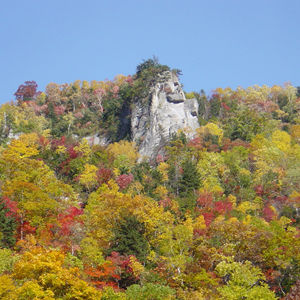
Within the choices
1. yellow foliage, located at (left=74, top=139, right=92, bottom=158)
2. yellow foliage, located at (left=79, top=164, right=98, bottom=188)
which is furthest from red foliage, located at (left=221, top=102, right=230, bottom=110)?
yellow foliage, located at (left=79, top=164, right=98, bottom=188)

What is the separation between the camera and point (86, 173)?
5009 centimetres

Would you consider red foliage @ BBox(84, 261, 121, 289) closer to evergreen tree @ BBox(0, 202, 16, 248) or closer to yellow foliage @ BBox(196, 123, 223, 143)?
evergreen tree @ BBox(0, 202, 16, 248)

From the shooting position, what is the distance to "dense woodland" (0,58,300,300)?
27016 millimetres

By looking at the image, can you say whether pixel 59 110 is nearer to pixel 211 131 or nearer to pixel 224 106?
pixel 224 106

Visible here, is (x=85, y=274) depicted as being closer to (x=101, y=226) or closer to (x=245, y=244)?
(x=101, y=226)

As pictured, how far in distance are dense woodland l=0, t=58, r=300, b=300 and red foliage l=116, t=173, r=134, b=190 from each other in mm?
139

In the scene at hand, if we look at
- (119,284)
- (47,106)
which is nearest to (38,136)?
(47,106)

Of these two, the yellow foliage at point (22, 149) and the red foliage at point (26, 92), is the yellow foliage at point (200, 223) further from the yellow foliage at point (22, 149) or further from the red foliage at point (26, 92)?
the red foliage at point (26, 92)

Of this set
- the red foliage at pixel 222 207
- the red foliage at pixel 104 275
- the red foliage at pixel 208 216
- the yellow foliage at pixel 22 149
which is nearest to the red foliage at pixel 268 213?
the red foliage at pixel 222 207

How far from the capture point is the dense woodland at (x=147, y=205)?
2702cm

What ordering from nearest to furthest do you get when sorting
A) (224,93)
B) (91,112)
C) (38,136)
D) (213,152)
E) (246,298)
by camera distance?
1. (246,298)
2. (213,152)
3. (38,136)
4. (91,112)
5. (224,93)

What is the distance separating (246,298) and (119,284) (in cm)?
861

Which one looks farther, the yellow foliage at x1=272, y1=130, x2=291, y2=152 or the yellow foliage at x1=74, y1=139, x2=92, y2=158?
the yellow foliage at x1=272, y1=130, x2=291, y2=152

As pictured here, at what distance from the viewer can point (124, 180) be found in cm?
4700
